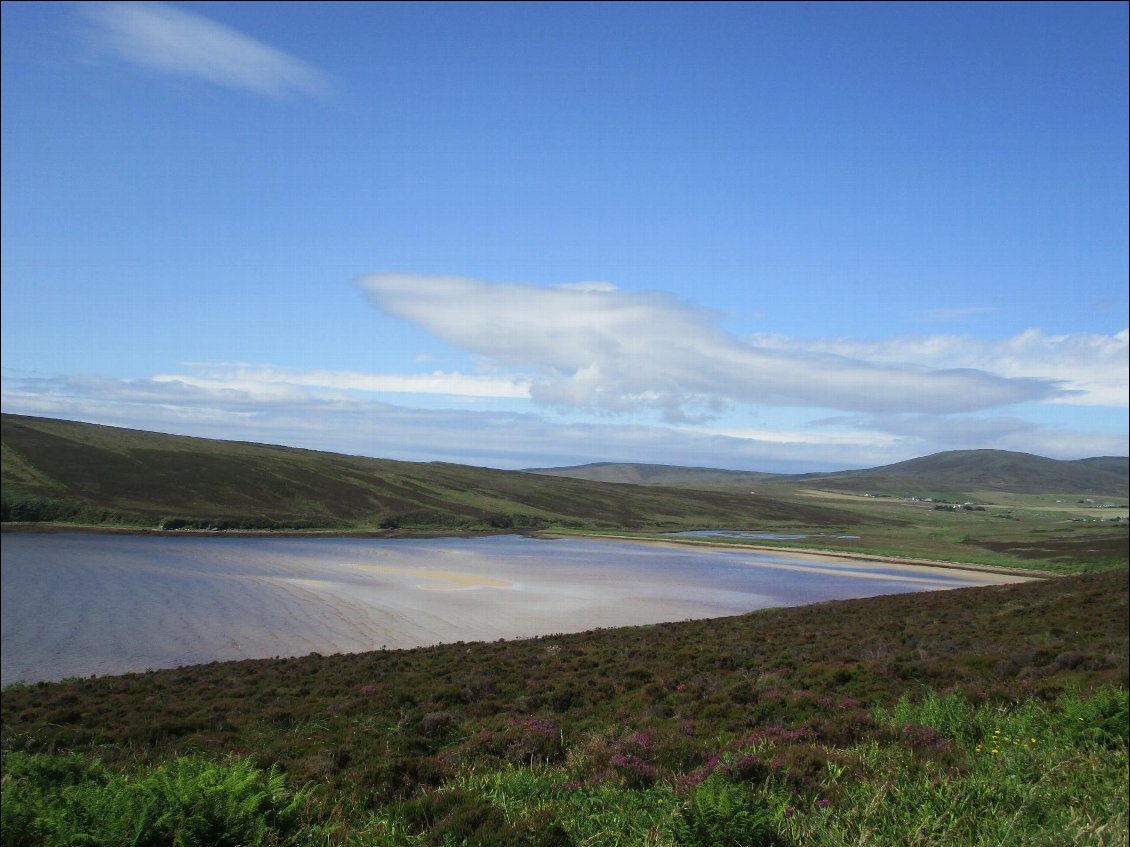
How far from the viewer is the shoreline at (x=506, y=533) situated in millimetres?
60281

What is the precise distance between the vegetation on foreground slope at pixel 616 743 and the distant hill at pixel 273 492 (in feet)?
197

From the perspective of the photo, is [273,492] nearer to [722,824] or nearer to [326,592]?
[326,592]

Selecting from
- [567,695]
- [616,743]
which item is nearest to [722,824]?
[616,743]

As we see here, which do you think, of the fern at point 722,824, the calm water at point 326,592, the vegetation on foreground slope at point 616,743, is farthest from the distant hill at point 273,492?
the fern at point 722,824

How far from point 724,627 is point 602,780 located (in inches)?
857

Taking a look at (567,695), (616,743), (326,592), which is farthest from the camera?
(326,592)

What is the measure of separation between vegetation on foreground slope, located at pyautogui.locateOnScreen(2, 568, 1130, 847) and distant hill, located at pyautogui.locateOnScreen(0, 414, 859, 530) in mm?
59948

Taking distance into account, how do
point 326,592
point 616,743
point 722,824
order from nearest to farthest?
point 722,824
point 616,743
point 326,592

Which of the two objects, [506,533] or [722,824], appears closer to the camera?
[722,824]

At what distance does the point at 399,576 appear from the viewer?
47.3 m

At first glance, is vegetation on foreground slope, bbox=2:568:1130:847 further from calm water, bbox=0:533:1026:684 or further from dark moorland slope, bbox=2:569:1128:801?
calm water, bbox=0:533:1026:684

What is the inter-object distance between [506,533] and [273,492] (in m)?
30.3

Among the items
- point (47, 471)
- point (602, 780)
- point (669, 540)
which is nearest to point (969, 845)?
point (602, 780)

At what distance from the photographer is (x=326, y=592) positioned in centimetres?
3903
